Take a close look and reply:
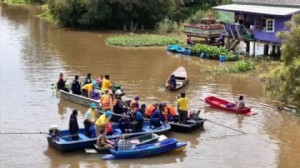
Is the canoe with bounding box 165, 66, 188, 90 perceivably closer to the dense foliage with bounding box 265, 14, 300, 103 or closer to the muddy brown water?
the muddy brown water

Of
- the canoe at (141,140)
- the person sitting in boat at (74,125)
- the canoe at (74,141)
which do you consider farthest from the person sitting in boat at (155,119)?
the person sitting in boat at (74,125)

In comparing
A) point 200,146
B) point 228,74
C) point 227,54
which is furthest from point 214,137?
point 227,54

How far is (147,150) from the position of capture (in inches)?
768

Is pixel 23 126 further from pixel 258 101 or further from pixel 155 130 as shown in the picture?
pixel 258 101

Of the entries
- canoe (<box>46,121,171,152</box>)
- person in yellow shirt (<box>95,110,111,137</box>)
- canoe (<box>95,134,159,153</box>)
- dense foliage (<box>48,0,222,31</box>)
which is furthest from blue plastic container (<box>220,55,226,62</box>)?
person in yellow shirt (<box>95,110,111,137</box>)

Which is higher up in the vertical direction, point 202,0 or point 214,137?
point 202,0

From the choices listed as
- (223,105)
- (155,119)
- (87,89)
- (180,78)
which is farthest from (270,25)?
(155,119)

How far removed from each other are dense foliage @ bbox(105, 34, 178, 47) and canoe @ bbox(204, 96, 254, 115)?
728 inches

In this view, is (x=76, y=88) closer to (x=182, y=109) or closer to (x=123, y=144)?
(x=182, y=109)

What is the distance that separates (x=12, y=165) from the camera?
18.7 m

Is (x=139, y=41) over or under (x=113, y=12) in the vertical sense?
under

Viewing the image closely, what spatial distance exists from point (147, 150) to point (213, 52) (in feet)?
66.5

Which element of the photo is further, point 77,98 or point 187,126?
point 77,98

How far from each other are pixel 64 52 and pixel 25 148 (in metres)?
22.0
